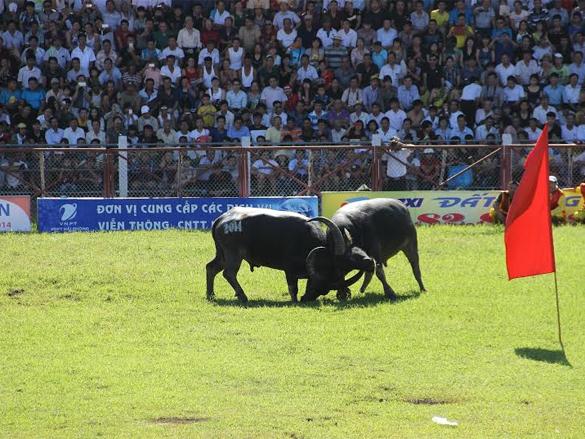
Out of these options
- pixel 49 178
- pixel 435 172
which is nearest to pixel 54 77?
pixel 49 178

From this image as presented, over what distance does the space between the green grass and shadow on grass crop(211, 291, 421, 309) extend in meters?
0.04

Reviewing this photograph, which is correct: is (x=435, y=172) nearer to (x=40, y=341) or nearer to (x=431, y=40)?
→ (x=431, y=40)

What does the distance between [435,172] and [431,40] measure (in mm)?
5637

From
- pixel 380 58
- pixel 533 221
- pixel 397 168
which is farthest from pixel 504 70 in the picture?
pixel 533 221

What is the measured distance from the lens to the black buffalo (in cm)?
1656

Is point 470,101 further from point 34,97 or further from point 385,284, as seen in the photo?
point 385,284

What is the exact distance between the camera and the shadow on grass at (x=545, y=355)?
13211 mm

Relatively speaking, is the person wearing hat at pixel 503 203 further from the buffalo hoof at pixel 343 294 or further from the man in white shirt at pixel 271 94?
the man in white shirt at pixel 271 94

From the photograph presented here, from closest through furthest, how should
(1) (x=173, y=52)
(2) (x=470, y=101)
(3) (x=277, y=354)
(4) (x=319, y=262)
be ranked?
(3) (x=277, y=354)
(4) (x=319, y=262)
(2) (x=470, y=101)
(1) (x=173, y=52)

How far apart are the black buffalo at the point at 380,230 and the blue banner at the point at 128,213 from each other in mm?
6601

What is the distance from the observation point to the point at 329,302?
654 inches

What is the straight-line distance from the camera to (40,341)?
47.2ft

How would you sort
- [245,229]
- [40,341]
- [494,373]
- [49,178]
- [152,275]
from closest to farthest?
[494,373] < [40,341] < [245,229] < [152,275] < [49,178]

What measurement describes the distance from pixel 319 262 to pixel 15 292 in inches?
181
